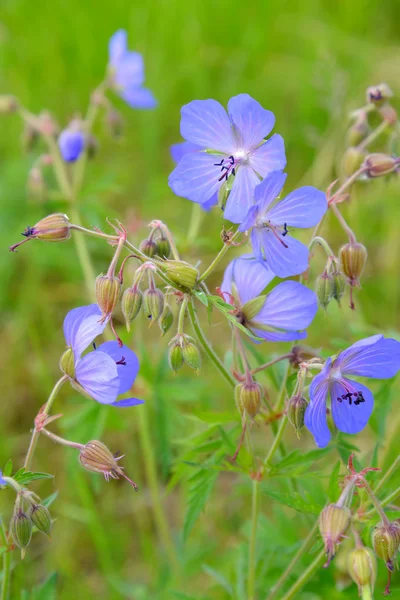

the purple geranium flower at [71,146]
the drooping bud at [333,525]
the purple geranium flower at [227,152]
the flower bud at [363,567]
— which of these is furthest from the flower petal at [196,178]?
the purple geranium flower at [71,146]

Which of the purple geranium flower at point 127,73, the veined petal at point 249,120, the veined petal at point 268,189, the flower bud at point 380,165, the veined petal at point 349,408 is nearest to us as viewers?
the veined petal at point 268,189

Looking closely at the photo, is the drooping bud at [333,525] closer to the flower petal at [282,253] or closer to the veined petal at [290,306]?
the veined petal at [290,306]

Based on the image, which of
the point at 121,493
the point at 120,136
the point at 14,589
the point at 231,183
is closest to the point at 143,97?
the point at 120,136

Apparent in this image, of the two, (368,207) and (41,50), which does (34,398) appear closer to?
(368,207)

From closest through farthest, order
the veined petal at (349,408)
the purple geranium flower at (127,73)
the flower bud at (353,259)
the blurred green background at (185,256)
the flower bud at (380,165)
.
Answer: the veined petal at (349,408) → the flower bud at (353,259) → the flower bud at (380,165) → the blurred green background at (185,256) → the purple geranium flower at (127,73)

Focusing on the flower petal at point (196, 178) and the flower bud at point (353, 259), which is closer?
the flower petal at point (196, 178)

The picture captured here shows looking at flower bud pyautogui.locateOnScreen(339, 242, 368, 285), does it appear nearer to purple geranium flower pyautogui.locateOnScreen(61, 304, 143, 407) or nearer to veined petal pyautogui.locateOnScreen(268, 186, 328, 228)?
veined petal pyautogui.locateOnScreen(268, 186, 328, 228)

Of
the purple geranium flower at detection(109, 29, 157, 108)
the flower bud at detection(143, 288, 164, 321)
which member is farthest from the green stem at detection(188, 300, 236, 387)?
the purple geranium flower at detection(109, 29, 157, 108)
